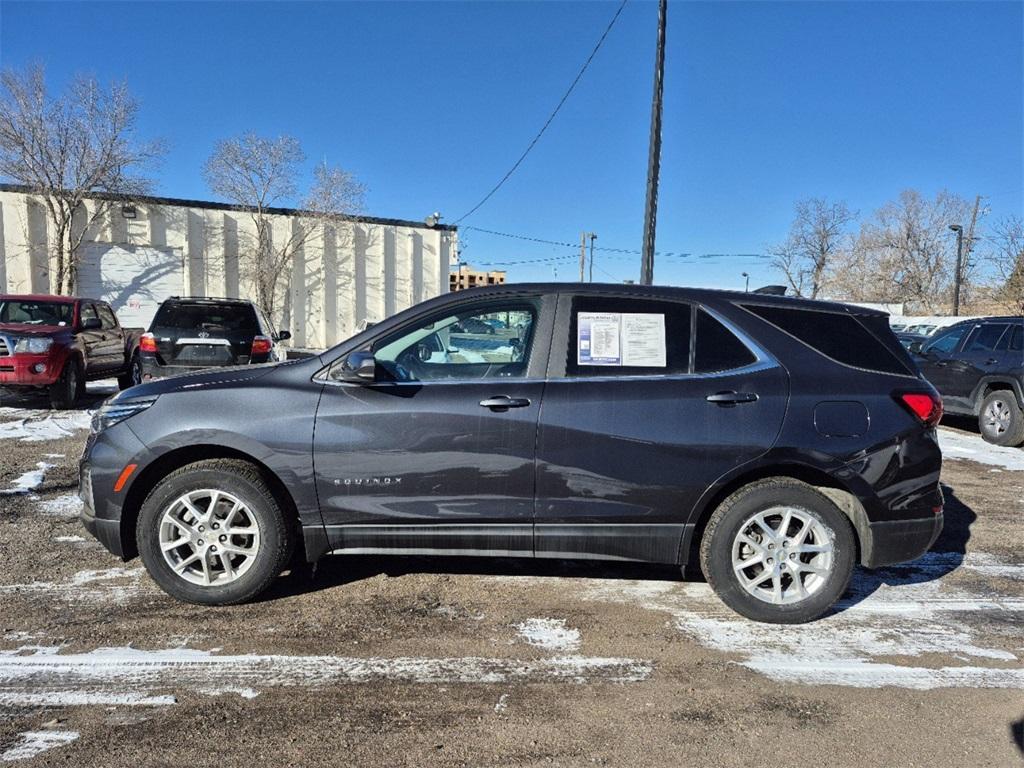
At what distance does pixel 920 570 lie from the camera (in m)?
4.48

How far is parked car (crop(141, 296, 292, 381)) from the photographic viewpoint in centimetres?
863

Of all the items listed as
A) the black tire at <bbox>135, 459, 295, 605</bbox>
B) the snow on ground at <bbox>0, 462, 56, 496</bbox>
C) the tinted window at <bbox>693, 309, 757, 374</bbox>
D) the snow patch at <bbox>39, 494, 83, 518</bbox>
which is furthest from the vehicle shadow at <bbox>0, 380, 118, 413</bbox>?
the tinted window at <bbox>693, 309, 757, 374</bbox>

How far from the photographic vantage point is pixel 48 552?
4.39m

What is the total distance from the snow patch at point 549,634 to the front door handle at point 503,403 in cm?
117

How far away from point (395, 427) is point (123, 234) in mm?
26425

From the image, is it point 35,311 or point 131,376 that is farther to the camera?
point 131,376

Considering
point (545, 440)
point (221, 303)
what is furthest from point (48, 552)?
point (221, 303)

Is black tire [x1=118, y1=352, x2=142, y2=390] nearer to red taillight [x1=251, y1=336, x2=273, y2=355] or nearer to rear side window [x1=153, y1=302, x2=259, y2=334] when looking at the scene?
rear side window [x1=153, y1=302, x2=259, y2=334]

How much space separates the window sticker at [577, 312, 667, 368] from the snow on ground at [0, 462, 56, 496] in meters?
5.09

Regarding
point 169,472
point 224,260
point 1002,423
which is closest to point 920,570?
point 169,472

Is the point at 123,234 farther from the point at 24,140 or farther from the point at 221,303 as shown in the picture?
the point at 221,303

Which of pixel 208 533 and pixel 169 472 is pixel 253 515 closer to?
pixel 208 533

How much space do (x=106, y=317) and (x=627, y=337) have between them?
10.9m

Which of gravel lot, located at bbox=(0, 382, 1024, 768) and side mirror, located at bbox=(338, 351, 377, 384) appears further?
side mirror, located at bbox=(338, 351, 377, 384)
